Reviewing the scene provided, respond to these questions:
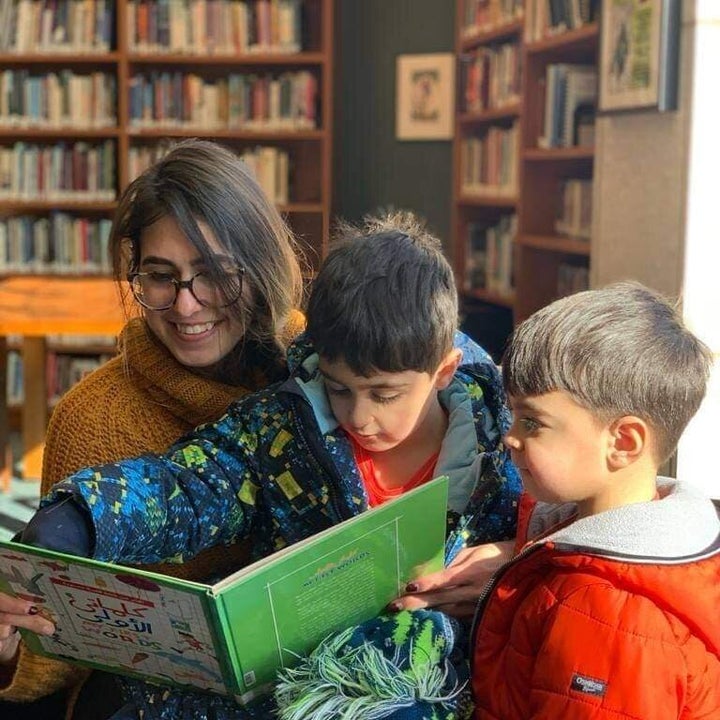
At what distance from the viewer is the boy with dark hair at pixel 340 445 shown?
1.16 m

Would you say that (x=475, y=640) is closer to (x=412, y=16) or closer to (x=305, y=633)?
(x=305, y=633)

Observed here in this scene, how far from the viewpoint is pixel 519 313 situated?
15.0 feet

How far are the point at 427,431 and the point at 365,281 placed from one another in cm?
24

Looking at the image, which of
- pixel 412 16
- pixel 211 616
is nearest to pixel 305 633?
pixel 211 616

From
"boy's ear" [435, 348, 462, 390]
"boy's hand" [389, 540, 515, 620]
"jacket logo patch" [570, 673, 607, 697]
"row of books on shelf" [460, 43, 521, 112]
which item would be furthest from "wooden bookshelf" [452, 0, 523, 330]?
"jacket logo patch" [570, 673, 607, 697]

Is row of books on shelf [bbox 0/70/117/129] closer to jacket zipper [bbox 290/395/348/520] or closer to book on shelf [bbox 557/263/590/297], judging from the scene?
book on shelf [bbox 557/263/590/297]

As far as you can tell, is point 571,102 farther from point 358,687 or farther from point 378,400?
point 358,687

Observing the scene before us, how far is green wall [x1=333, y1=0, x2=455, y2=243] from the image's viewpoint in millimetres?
5684

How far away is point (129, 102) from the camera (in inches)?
206

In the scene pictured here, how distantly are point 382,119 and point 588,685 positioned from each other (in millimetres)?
5153

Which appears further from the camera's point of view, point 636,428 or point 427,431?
point 427,431

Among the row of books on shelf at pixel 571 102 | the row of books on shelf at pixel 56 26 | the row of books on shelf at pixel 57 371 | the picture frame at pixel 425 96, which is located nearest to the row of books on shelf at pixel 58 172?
the row of books on shelf at pixel 56 26

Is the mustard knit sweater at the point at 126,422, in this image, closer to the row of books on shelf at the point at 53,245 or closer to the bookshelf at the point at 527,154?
the bookshelf at the point at 527,154

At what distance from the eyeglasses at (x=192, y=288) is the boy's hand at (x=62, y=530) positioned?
36cm
